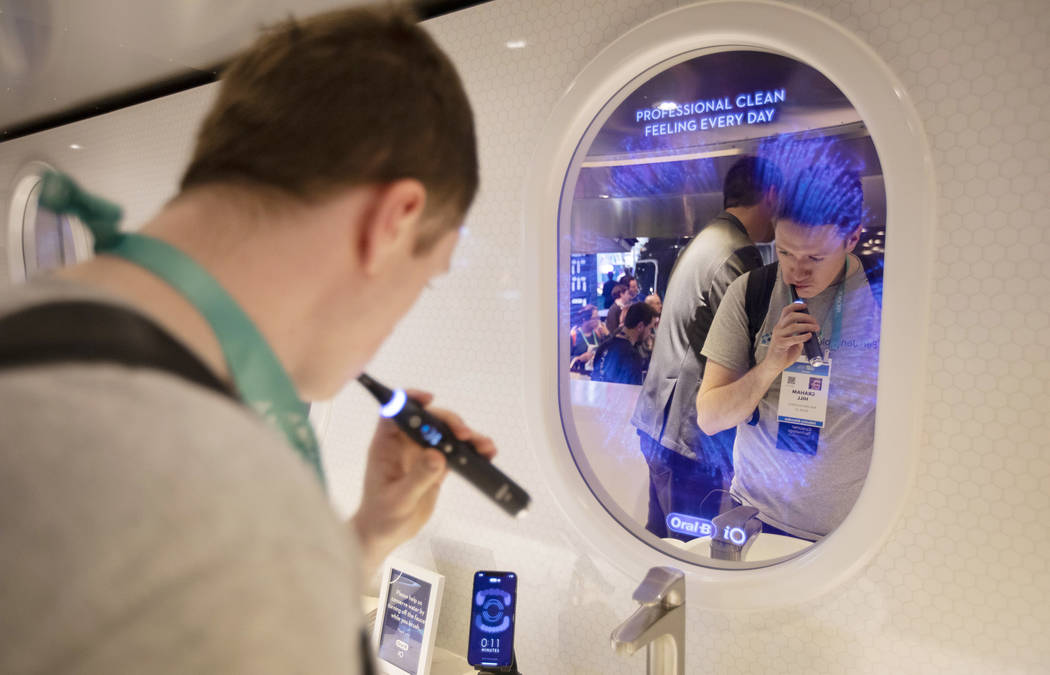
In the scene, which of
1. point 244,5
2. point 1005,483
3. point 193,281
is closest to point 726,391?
point 1005,483

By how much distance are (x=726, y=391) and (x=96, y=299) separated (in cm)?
104

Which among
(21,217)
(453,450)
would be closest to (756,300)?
(453,450)

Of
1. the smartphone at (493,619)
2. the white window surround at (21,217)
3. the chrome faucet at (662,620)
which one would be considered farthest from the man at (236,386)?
the white window surround at (21,217)

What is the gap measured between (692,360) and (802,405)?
207 mm

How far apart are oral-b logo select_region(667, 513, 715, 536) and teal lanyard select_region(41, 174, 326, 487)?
0.93 metres

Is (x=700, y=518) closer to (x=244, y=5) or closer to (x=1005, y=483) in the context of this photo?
(x=1005, y=483)

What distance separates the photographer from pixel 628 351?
1.27 metres

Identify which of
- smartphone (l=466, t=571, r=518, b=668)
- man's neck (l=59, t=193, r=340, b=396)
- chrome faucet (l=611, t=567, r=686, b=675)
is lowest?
smartphone (l=466, t=571, r=518, b=668)

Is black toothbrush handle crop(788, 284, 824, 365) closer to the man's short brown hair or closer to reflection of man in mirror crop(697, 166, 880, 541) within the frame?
reflection of man in mirror crop(697, 166, 880, 541)

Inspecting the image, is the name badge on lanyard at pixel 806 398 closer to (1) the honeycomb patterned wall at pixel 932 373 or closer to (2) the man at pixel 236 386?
(1) the honeycomb patterned wall at pixel 932 373

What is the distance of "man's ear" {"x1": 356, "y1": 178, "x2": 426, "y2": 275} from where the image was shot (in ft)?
1.39

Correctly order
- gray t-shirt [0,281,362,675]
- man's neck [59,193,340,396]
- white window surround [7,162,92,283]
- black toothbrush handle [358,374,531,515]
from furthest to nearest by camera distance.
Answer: white window surround [7,162,92,283], black toothbrush handle [358,374,531,515], man's neck [59,193,340,396], gray t-shirt [0,281,362,675]

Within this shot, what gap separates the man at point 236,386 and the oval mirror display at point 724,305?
0.75 metres

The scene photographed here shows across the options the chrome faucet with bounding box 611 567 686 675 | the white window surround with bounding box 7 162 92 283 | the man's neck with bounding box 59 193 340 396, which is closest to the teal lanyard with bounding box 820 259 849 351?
the chrome faucet with bounding box 611 567 686 675
